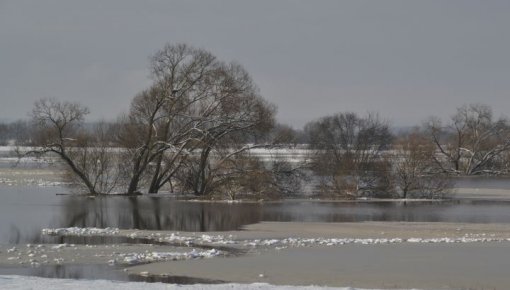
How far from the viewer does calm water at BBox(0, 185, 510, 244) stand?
2939cm

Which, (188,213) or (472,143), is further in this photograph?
(472,143)

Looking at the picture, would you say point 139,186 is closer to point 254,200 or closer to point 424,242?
point 254,200

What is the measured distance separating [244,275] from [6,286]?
5.42 metres

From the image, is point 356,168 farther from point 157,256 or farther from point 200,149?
point 157,256

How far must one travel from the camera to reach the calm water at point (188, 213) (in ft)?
96.4

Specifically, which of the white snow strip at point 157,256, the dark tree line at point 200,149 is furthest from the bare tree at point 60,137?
the white snow strip at point 157,256

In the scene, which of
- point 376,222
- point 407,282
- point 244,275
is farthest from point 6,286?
point 376,222

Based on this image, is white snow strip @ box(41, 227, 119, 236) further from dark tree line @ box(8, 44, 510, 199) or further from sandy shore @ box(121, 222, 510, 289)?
dark tree line @ box(8, 44, 510, 199)

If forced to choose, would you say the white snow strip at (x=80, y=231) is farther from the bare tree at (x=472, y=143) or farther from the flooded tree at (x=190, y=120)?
the bare tree at (x=472, y=143)

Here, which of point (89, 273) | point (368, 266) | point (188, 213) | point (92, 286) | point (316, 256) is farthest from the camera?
point (188, 213)

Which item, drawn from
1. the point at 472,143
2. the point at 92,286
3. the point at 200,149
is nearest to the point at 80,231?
the point at 92,286

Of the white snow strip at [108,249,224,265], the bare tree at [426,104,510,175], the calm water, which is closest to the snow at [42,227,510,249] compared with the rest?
the white snow strip at [108,249,224,265]

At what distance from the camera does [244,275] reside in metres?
16.6

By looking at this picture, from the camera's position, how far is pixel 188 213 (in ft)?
115
